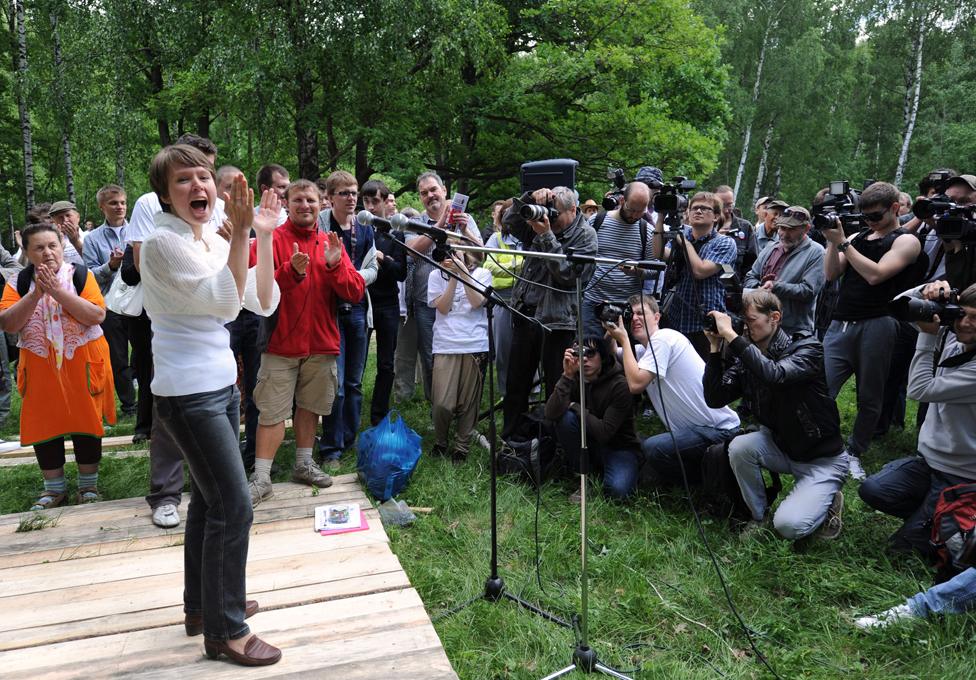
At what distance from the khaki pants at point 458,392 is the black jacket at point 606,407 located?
0.62m

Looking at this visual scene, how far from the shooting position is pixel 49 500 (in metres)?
3.73

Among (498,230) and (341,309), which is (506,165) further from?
(341,309)

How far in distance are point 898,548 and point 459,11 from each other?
10194 millimetres

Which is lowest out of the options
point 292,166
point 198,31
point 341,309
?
point 341,309

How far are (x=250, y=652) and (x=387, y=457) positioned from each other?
66.3 inches

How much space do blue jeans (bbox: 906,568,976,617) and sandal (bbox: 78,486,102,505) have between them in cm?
424

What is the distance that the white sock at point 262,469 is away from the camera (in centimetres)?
367

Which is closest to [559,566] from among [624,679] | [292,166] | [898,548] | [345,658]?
[624,679]

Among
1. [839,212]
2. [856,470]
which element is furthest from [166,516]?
[839,212]

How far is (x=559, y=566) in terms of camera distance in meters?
3.15

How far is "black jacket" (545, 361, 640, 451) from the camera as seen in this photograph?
3922 millimetres

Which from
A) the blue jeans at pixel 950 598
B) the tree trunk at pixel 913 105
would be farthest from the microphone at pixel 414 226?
the tree trunk at pixel 913 105

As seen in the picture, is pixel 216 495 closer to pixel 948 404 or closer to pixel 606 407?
pixel 606 407

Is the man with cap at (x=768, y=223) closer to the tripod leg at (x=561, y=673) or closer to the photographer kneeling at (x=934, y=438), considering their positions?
the photographer kneeling at (x=934, y=438)
